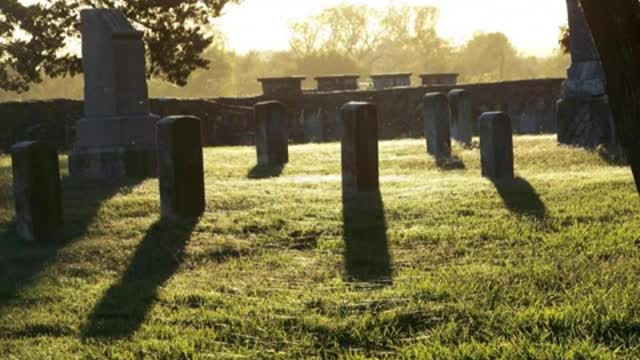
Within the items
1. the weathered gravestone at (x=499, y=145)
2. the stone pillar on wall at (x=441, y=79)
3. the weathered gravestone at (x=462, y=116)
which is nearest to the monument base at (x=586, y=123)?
the weathered gravestone at (x=462, y=116)

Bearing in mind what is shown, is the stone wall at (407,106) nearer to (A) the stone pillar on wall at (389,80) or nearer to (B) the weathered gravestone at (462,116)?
(B) the weathered gravestone at (462,116)

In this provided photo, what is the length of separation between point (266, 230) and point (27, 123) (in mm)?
17139

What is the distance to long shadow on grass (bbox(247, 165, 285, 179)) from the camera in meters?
14.6

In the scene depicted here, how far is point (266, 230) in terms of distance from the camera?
8.68m

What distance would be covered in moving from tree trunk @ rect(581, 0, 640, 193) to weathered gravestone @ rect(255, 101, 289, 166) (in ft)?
40.3

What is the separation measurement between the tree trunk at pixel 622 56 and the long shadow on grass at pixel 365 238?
2.08m

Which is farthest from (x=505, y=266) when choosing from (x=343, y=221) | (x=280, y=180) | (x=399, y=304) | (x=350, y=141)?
(x=280, y=180)

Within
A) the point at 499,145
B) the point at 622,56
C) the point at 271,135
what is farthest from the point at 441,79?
the point at 622,56

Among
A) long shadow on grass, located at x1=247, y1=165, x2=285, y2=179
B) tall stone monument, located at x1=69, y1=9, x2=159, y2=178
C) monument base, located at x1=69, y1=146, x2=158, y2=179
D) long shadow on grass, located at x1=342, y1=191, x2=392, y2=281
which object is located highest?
tall stone monument, located at x1=69, y1=9, x2=159, y2=178

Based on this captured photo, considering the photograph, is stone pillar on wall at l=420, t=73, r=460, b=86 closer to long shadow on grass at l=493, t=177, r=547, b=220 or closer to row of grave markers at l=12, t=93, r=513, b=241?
long shadow on grass at l=493, t=177, r=547, b=220

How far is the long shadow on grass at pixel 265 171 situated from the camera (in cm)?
1458

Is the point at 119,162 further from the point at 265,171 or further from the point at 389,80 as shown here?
the point at 389,80

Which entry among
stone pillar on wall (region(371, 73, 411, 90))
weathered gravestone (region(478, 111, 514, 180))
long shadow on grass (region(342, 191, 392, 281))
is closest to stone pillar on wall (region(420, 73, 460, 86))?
stone pillar on wall (region(371, 73, 411, 90))

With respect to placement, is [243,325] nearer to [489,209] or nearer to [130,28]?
[489,209]
